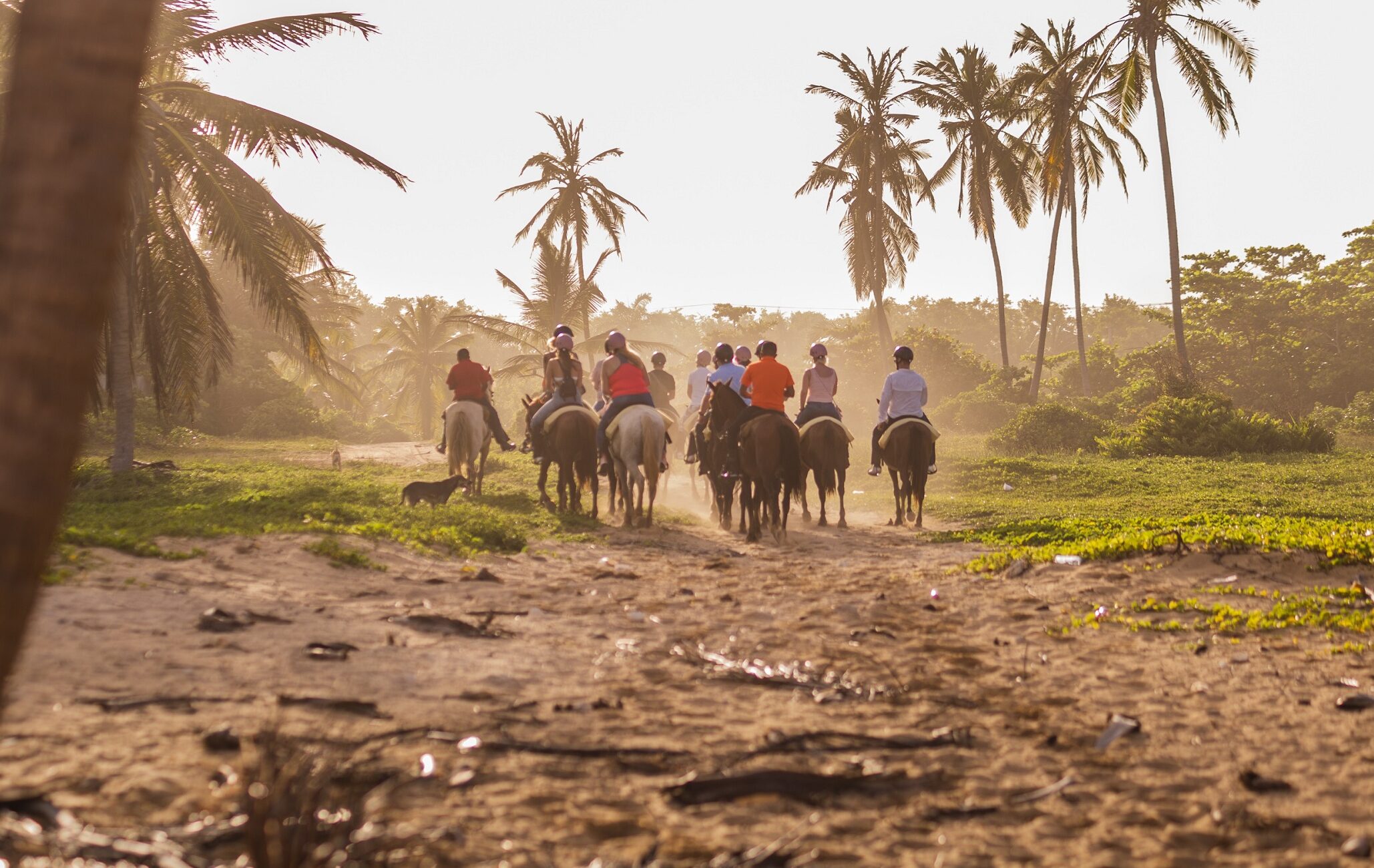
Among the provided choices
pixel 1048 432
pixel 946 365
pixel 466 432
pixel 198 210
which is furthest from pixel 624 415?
pixel 946 365

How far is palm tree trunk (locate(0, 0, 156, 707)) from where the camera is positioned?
2439 millimetres

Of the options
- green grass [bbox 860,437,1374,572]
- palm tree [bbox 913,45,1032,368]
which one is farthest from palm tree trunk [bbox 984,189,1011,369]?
green grass [bbox 860,437,1374,572]

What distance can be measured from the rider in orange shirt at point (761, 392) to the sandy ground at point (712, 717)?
491 cm

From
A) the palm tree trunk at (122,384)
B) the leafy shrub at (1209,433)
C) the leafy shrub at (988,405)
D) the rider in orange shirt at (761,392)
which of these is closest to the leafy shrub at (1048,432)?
the leafy shrub at (1209,433)

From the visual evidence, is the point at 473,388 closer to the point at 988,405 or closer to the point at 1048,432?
the point at 1048,432

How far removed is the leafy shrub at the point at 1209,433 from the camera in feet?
72.1

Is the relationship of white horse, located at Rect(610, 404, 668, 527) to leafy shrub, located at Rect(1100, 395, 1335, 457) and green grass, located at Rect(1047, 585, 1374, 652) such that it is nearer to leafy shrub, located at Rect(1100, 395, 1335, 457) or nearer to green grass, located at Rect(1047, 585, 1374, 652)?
green grass, located at Rect(1047, 585, 1374, 652)

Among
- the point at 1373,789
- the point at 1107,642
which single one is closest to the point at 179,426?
the point at 1107,642

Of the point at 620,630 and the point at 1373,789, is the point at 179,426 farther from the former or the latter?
the point at 1373,789

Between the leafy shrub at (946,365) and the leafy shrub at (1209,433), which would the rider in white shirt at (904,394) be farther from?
the leafy shrub at (946,365)

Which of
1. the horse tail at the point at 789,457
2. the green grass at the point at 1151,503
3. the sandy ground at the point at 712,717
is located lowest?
the sandy ground at the point at 712,717

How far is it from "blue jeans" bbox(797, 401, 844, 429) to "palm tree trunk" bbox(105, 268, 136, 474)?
1056 cm

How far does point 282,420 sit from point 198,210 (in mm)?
22826

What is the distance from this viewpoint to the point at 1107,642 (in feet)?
21.2
